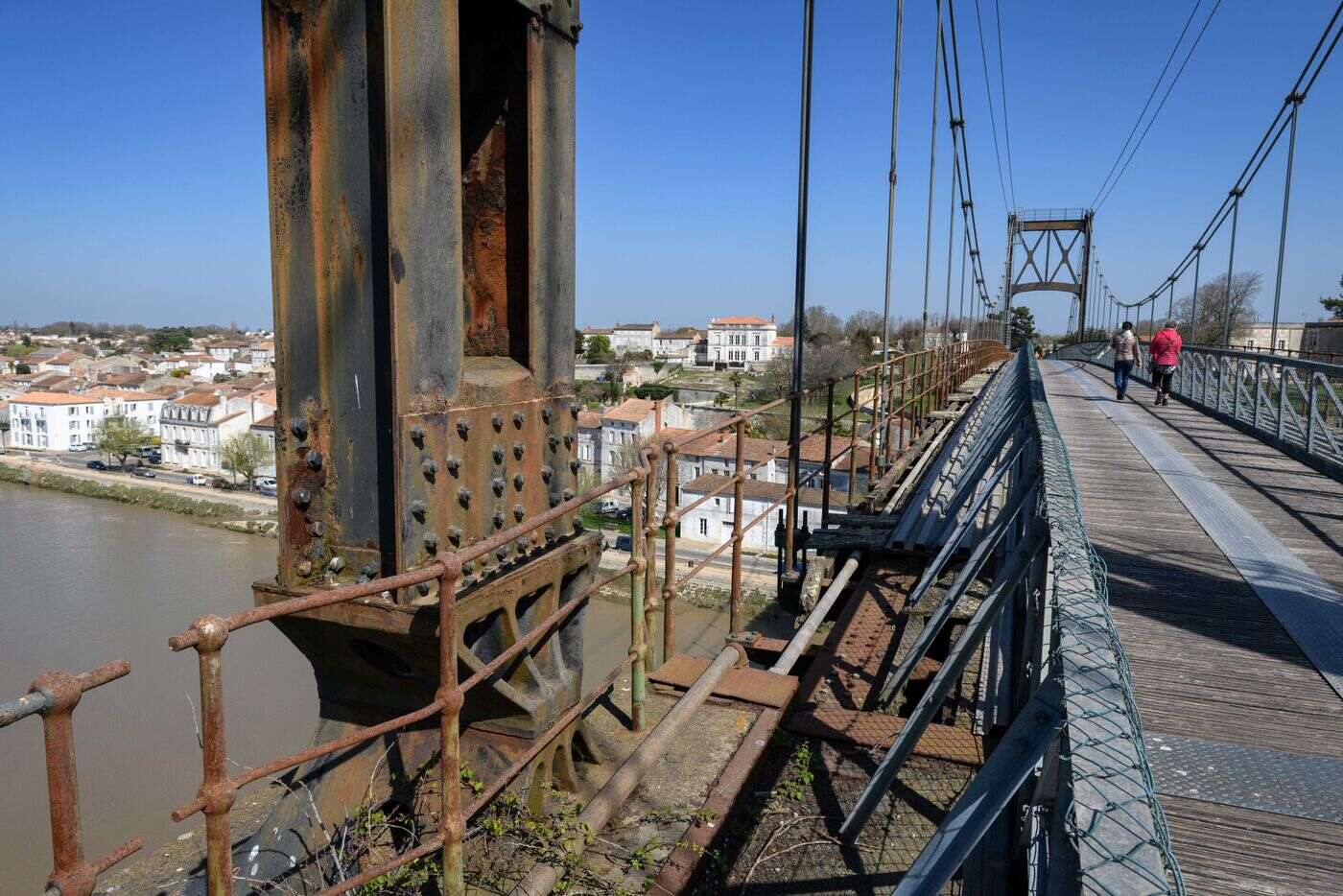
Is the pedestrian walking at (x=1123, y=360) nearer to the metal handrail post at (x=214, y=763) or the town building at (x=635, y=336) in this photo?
the metal handrail post at (x=214, y=763)

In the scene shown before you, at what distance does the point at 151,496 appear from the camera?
4588 cm

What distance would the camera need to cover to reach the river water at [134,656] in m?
17.8

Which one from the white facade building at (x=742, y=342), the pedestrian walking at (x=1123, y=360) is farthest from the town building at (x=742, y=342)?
the pedestrian walking at (x=1123, y=360)

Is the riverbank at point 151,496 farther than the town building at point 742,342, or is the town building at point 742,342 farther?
the town building at point 742,342

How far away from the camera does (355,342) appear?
7.00ft

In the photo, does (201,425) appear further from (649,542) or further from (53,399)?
(649,542)

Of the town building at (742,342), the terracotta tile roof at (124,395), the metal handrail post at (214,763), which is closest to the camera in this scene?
the metal handrail post at (214,763)

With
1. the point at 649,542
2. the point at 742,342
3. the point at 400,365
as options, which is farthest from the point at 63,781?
the point at 742,342

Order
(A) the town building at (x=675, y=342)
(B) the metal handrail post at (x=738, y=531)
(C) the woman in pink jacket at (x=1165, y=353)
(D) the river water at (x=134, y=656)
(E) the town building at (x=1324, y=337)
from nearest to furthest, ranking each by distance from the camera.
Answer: (B) the metal handrail post at (x=738, y=531) → (C) the woman in pink jacket at (x=1165, y=353) → (D) the river water at (x=134, y=656) → (E) the town building at (x=1324, y=337) → (A) the town building at (x=675, y=342)

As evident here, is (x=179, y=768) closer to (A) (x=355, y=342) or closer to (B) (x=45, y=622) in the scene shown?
(B) (x=45, y=622)

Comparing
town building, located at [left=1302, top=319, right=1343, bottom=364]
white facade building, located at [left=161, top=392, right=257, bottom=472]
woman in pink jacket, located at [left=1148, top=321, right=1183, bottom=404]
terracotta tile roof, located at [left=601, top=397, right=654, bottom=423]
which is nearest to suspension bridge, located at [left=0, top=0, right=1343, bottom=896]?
woman in pink jacket, located at [left=1148, top=321, right=1183, bottom=404]

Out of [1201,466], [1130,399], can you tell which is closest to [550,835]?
[1201,466]

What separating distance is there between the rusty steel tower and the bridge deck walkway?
1.71 m

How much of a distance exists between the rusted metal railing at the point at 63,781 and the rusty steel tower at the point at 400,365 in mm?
961
